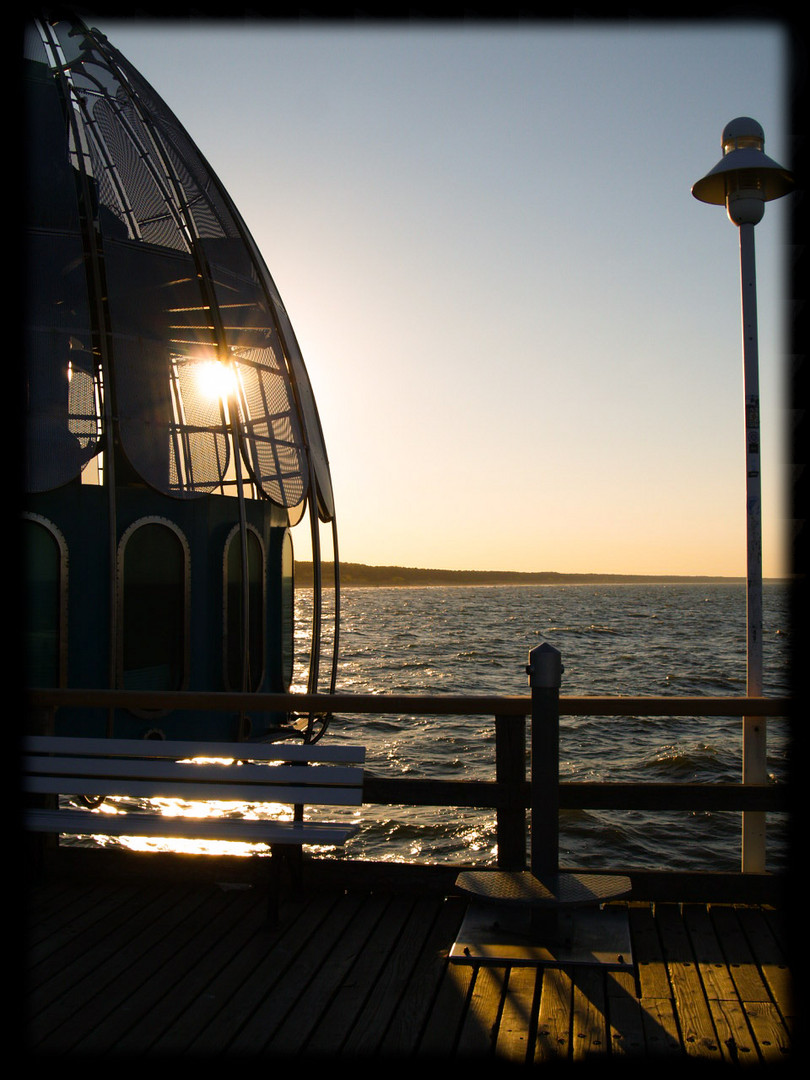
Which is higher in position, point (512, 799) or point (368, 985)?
point (512, 799)

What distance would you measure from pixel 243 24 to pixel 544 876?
371 centimetres

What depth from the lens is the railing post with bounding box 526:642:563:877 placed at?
4.41 metres

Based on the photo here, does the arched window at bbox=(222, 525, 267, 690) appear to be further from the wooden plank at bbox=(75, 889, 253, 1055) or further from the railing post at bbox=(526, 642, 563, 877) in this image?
the railing post at bbox=(526, 642, 563, 877)

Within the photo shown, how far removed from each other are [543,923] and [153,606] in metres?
5.94

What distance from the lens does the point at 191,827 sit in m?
4.86

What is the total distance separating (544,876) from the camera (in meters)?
4.42

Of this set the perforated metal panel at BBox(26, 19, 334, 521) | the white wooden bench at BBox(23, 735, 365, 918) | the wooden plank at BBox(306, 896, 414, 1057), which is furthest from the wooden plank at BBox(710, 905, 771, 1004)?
the perforated metal panel at BBox(26, 19, 334, 521)

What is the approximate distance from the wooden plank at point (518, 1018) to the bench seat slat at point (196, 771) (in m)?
1.27

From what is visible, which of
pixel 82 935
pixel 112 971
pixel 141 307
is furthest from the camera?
pixel 141 307

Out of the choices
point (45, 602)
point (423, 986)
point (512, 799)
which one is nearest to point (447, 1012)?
point (423, 986)

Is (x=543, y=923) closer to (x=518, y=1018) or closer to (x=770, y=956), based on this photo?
(x=518, y=1018)

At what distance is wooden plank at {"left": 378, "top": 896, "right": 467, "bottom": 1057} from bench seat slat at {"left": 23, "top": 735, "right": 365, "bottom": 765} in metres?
0.93

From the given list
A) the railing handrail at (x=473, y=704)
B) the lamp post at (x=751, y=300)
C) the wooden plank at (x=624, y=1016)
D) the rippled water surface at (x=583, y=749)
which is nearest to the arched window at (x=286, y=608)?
the rippled water surface at (x=583, y=749)

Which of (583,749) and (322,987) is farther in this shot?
(583,749)
